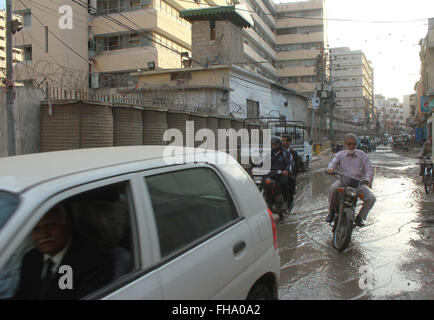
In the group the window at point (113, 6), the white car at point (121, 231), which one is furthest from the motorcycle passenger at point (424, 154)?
the window at point (113, 6)

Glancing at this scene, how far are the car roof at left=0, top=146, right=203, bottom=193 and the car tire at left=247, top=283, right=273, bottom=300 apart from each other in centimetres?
116

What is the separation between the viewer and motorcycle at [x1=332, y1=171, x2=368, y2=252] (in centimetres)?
529

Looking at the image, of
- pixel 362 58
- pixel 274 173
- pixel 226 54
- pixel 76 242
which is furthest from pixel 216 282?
pixel 362 58

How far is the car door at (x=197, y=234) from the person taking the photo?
201 cm

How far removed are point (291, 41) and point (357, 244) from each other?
6634cm

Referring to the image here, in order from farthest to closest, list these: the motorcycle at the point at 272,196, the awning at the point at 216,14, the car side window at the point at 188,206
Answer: the awning at the point at 216,14
the motorcycle at the point at 272,196
the car side window at the point at 188,206

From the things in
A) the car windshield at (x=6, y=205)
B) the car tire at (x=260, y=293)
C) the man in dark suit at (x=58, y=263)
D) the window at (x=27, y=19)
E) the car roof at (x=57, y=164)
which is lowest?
the car tire at (x=260, y=293)

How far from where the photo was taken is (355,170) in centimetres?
581

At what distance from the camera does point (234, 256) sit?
2.41 metres

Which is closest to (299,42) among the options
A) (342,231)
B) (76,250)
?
(342,231)

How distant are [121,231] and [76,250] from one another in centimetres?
24

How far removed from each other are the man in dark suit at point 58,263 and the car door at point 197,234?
318 millimetres

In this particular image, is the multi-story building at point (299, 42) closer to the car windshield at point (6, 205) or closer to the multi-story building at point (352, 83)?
the multi-story building at point (352, 83)
